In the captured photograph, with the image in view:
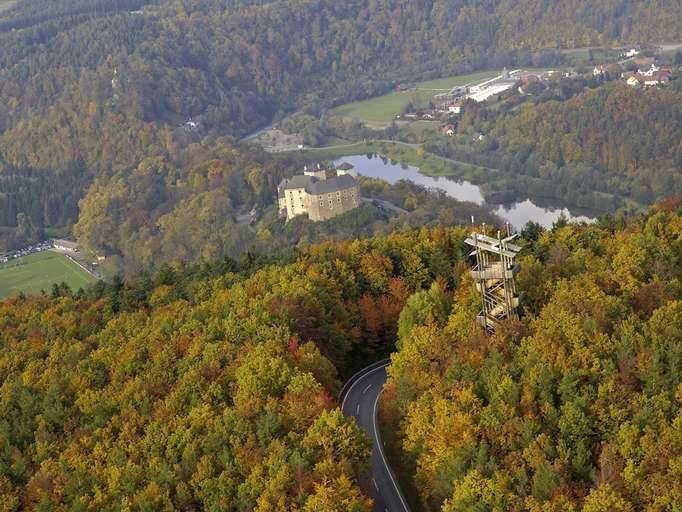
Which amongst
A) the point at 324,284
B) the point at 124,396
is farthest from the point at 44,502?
the point at 324,284

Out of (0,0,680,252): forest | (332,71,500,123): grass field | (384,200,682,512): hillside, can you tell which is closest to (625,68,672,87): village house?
(332,71,500,123): grass field

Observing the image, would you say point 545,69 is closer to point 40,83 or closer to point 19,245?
point 40,83

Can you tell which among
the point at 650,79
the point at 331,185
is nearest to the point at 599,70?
the point at 650,79

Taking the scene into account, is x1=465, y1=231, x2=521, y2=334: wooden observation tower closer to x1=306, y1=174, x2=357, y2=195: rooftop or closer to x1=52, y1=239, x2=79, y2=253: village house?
x1=306, y1=174, x2=357, y2=195: rooftop

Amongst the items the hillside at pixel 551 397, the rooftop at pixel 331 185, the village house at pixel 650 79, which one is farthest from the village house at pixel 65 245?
the village house at pixel 650 79

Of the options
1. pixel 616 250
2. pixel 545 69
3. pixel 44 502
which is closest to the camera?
pixel 44 502

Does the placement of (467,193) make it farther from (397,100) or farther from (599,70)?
(397,100)
